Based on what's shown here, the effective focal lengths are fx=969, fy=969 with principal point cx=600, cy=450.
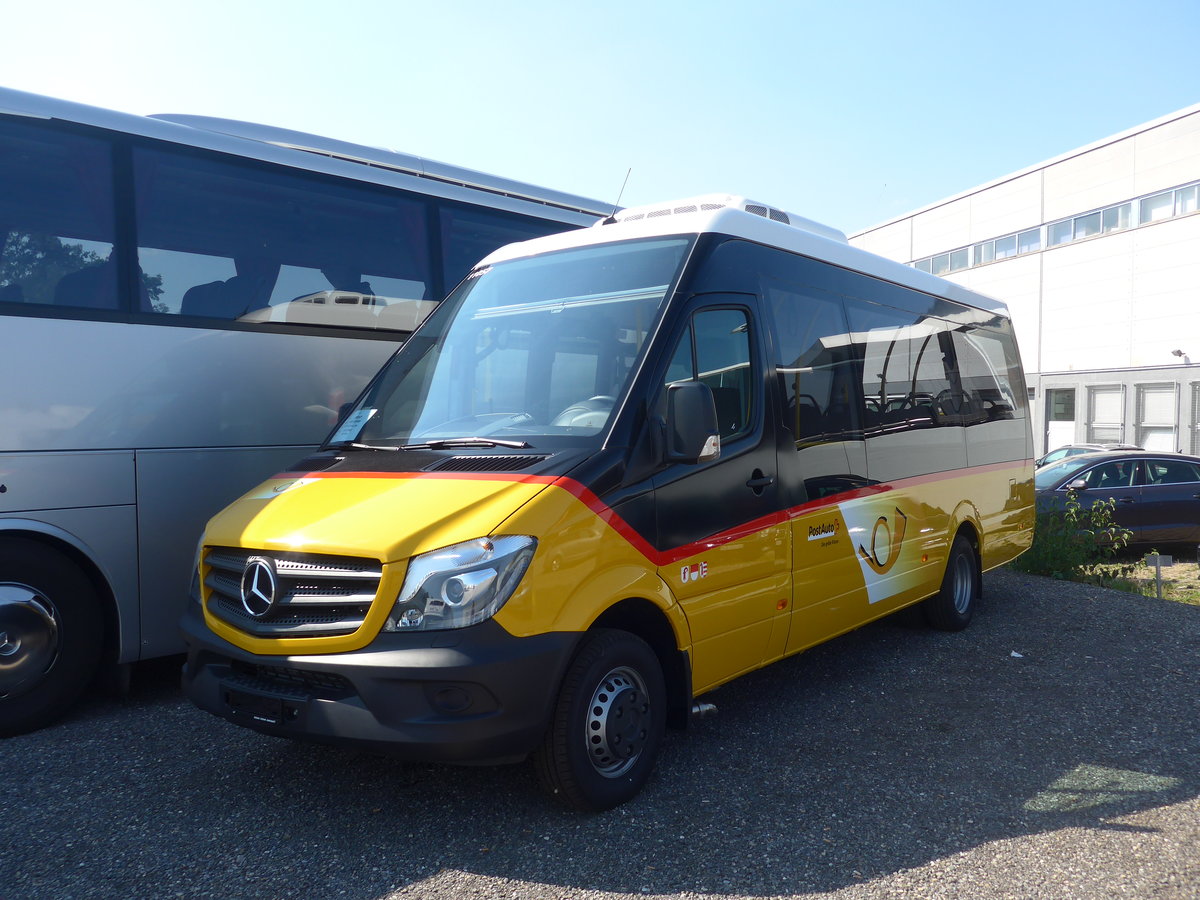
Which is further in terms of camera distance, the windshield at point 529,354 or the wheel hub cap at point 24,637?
the wheel hub cap at point 24,637

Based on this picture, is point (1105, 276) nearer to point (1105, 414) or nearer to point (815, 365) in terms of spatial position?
point (1105, 414)

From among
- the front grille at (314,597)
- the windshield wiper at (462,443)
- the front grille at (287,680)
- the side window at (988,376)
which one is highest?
the side window at (988,376)

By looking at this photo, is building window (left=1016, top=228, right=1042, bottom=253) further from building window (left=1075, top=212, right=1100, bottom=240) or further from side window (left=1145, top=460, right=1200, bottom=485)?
side window (left=1145, top=460, right=1200, bottom=485)

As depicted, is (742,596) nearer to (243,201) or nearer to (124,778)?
(124,778)

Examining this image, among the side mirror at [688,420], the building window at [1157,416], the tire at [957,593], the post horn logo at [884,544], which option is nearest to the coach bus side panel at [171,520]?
the side mirror at [688,420]

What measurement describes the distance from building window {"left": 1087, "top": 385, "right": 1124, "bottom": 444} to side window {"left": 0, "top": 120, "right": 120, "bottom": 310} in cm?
2982

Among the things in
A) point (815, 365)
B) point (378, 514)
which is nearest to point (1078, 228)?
point (815, 365)

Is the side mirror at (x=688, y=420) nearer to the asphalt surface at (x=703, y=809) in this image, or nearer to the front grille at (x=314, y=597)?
the front grille at (x=314, y=597)

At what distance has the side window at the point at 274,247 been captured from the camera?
5.95 meters

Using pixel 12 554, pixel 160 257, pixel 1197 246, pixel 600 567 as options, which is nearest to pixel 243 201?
pixel 160 257

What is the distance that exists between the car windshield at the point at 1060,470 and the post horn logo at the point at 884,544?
25.4 feet

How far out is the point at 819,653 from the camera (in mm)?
7168

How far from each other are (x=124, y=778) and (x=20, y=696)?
1157 mm

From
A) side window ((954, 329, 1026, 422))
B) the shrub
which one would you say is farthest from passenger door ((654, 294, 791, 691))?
the shrub
